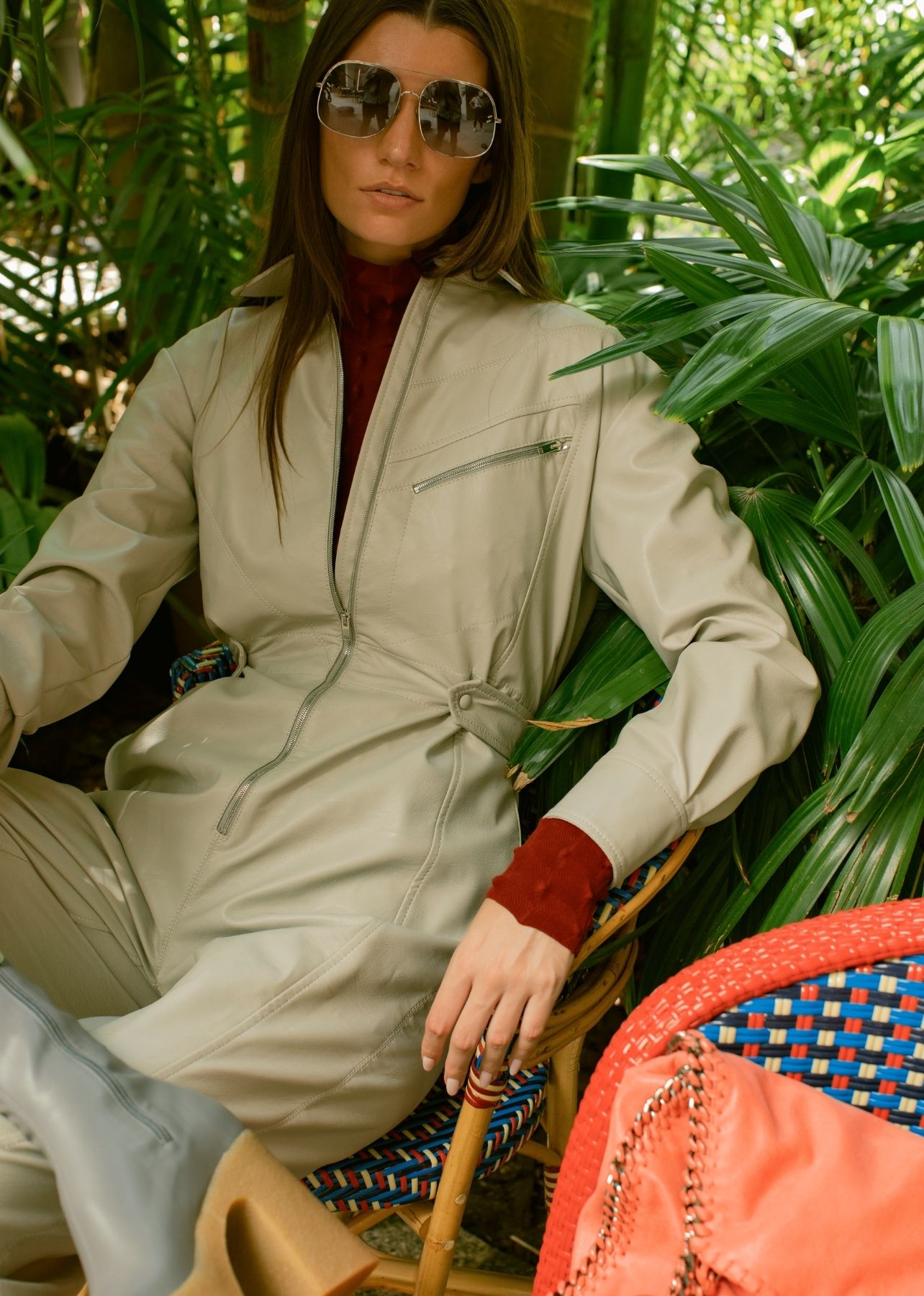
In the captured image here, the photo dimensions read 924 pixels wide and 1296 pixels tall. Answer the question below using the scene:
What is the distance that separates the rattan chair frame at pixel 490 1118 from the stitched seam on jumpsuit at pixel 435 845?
0.57ft

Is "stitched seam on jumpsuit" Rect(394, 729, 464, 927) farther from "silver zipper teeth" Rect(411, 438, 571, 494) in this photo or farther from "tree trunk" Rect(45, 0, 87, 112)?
"tree trunk" Rect(45, 0, 87, 112)

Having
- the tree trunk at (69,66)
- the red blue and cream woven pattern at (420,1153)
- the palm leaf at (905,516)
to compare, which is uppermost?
the tree trunk at (69,66)

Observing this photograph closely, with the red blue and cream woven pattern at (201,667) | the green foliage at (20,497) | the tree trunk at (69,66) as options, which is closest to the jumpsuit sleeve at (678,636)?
the red blue and cream woven pattern at (201,667)

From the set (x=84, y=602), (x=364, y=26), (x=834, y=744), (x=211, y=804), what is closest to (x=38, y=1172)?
(x=211, y=804)

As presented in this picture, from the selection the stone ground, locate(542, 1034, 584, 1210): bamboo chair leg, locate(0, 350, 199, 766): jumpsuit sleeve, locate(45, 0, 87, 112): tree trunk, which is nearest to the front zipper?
locate(0, 350, 199, 766): jumpsuit sleeve

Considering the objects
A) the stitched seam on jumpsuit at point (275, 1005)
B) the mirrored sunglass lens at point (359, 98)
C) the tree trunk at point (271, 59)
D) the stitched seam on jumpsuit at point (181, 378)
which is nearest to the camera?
the stitched seam on jumpsuit at point (275, 1005)

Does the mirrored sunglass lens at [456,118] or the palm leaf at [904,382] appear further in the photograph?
the mirrored sunglass lens at [456,118]

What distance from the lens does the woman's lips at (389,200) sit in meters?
1.29

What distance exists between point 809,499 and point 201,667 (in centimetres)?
76

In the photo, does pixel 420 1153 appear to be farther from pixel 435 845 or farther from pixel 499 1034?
pixel 435 845

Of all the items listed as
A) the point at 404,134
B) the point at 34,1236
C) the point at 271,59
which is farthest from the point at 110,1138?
the point at 271,59

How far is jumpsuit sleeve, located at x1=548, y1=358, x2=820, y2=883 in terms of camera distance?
1.11 meters

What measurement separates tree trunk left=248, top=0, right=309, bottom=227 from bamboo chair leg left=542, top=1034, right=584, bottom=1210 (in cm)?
123

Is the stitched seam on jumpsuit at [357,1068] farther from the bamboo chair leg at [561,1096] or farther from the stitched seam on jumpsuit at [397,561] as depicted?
the stitched seam on jumpsuit at [397,561]
